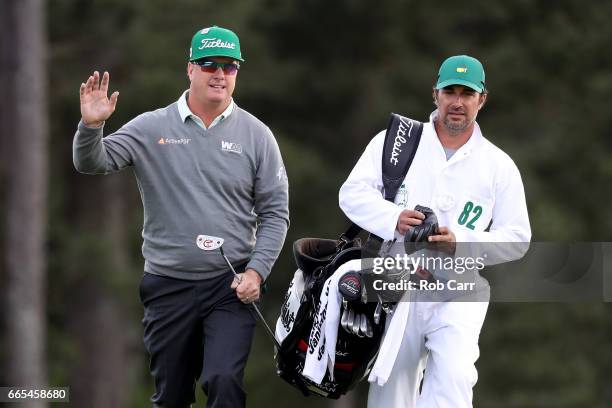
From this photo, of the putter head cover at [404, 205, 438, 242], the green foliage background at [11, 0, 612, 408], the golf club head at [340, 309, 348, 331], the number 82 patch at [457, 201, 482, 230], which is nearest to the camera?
the putter head cover at [404, 205, 438, 242]

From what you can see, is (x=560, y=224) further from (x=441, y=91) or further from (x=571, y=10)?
(x=441, y=91)

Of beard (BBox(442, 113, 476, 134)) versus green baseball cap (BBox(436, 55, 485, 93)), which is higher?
green baseball cap (BBox(436, 55, 485, 93))

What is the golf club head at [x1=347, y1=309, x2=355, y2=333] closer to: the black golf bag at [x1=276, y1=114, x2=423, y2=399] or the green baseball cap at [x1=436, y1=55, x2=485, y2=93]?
the black golf bag at [x1=276, y1=114, x2=423, y2=399]

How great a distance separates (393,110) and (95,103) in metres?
18.1

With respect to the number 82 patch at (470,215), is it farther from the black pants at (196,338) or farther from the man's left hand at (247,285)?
the black pants at (196,338)

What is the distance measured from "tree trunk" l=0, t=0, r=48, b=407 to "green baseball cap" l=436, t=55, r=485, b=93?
13.1 meters

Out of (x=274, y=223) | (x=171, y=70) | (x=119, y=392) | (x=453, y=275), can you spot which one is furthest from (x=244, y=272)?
(x=119, y=392)

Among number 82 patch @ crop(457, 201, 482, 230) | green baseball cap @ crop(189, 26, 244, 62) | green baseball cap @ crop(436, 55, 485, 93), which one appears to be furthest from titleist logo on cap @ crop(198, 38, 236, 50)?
number 82 patch @ crop(457, 201, 482, 230)

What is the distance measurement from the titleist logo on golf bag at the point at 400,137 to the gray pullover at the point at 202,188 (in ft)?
2.02

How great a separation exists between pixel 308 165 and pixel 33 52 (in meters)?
6.81

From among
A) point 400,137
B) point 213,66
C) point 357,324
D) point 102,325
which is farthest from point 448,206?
point 102,325

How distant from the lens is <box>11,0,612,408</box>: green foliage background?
2458 centimetres

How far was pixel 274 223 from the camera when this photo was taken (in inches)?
301

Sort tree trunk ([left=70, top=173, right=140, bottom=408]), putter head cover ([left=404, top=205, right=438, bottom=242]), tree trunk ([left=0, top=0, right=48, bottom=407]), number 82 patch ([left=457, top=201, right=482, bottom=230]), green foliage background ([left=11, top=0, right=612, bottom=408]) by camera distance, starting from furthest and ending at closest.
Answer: tree trunk ([left=70, top=173, right=140, bottom=408]), green foliage background ([left=11, top=0, right=612, bottom=408]), tree trunk ([left=0, top=0, right=48, bottom=407]), number 82 patch ([left=457, top=201, right=482, bottom=230]), putter head cover ([left=404, top=205, right=438, bottom=242])
